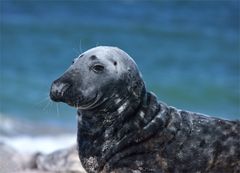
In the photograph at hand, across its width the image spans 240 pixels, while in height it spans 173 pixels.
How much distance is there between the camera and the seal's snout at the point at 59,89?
18.6 ft

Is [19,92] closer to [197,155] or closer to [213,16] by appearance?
[197,155]

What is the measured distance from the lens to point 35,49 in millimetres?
22953

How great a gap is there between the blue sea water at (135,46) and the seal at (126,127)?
5.78m

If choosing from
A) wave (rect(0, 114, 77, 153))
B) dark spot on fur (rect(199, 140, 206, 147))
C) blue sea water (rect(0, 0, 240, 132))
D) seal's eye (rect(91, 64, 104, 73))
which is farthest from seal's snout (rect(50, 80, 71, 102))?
blue sea water (rect(0, 0, 240, 132))

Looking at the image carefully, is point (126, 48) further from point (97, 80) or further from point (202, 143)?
point (97, 80)

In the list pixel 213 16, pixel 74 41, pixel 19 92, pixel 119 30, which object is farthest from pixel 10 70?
pixel 213 16

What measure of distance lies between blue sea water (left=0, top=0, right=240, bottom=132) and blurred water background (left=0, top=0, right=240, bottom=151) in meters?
0.02

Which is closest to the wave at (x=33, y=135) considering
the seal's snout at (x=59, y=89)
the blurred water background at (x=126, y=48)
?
the blurred water background at (x=126, y=48)

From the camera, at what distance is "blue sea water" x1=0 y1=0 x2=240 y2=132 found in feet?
57.4

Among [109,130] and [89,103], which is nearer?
[89,103]

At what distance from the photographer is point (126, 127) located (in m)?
5.95

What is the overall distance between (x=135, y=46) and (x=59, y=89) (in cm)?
1843

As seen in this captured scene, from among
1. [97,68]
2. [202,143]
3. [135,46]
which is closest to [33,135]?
[202,143]

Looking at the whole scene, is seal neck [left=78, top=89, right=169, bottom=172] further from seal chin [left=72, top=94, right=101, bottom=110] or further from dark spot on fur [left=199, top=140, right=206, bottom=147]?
dark spot on fur [left=199, top=140, right=206, bottom=147]
